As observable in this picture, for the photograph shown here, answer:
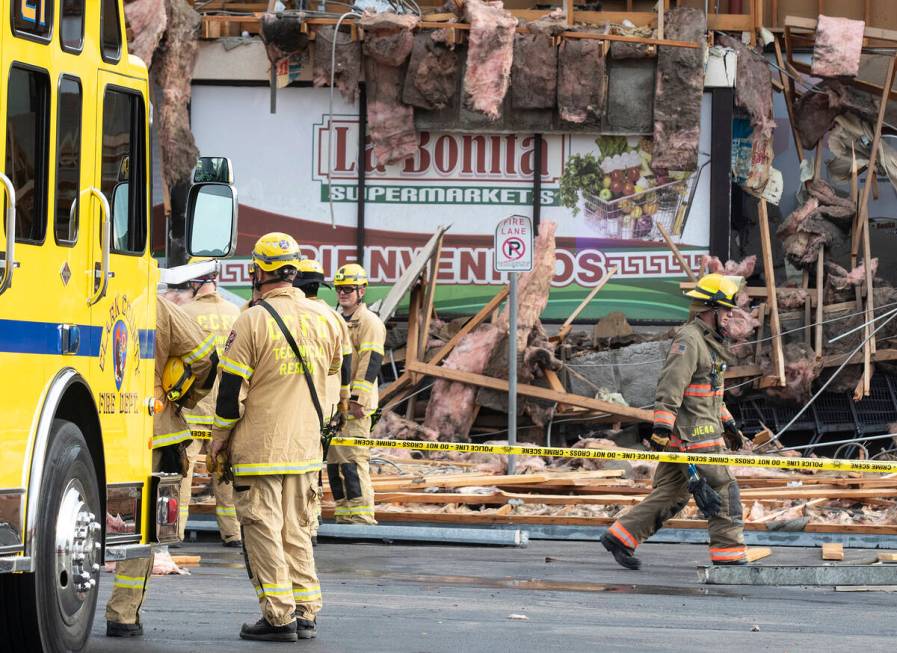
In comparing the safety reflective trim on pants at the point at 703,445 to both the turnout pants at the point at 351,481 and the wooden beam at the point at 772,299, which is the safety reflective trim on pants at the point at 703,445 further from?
the wooden beam at the point at 772,299

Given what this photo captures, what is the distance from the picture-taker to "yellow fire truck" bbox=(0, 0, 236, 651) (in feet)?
17.5

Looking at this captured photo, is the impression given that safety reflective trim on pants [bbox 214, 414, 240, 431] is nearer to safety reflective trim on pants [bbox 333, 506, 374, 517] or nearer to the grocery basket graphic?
safety reflective trim on pants [bbox 333, 506, 374, 517]

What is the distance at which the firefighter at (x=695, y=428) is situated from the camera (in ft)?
33.9

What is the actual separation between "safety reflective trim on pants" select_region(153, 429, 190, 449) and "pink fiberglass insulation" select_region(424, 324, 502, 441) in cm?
798

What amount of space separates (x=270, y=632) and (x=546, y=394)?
891 centimetres

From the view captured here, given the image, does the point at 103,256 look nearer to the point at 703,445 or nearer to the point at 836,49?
the point at 703,445

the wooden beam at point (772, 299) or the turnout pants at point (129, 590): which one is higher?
the wooden beam at point (772, 299)

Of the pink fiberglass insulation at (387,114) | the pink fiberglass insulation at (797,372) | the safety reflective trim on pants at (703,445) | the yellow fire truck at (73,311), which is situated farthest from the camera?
the pink fiberglass insulation at (387,114)

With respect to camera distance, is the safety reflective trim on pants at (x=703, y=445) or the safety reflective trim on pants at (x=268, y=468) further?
the safety reflective trim on pants at (x=703, y=445)

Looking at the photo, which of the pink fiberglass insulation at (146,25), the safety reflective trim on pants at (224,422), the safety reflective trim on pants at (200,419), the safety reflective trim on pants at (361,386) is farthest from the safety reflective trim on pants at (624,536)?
the pink fiberglass insulation at (146,25)

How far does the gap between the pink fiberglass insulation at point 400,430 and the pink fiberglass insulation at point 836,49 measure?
6307 mm

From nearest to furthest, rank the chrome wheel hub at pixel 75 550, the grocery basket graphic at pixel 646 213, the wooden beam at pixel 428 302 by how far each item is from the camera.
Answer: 1. the chrome wheel hub at pixel 75 550
2. the wooden beam at pixel 428 302
3. the grocery basket graphic at pixel 646 213

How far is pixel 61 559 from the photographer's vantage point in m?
5.81

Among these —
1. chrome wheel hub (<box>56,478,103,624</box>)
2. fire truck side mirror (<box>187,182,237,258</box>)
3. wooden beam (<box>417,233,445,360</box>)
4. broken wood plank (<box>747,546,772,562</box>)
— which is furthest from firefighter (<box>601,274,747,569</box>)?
wooden beam (<box>417,233,445,360</box>)
